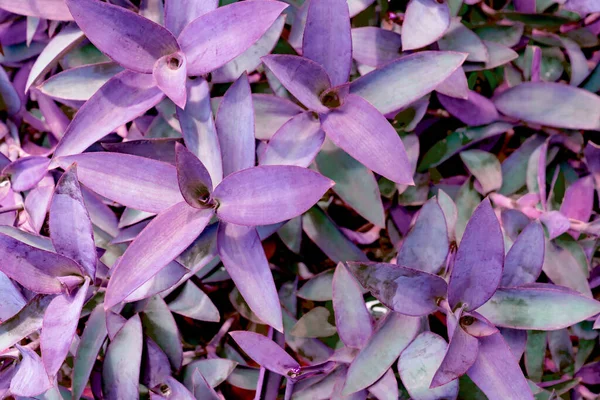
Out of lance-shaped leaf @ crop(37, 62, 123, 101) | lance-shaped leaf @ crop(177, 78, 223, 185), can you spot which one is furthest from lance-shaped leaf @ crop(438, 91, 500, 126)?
lance-shaped leaf @ crop(37, 62, 123, 101)

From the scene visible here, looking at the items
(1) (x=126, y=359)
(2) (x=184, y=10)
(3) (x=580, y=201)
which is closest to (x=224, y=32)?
(2) (x=184, y=10)

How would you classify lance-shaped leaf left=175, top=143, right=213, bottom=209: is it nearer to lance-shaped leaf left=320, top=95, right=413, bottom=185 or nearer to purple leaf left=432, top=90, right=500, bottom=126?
lance-shaped leaf left=320, top=95, right=413, bottom=185

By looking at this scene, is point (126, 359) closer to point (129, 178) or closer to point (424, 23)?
point (129, 178)

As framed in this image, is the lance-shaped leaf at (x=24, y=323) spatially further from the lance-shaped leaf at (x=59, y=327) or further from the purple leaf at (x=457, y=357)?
the purple leaf at (x=457, y=357)

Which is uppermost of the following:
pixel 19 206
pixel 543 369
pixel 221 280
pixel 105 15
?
pixel 105 15

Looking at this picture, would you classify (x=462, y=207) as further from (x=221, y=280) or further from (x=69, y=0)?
(x=69, y=0)

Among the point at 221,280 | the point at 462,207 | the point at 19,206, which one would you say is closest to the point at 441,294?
the point at 462,207

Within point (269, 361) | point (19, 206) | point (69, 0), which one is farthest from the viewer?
point (19, 206)
